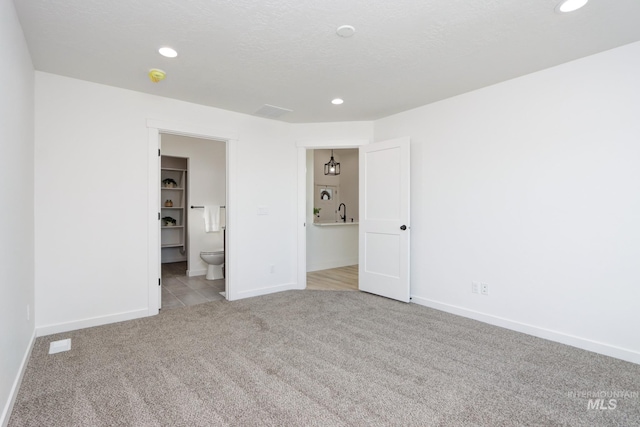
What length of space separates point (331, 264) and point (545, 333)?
3.87 meters

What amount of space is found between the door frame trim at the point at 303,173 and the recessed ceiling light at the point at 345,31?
223 cm

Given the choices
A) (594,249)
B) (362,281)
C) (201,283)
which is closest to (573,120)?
(594,249)

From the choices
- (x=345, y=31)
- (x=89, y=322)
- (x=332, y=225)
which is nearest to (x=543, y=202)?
(x=345, y=31)

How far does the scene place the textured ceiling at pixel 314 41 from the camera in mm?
2000

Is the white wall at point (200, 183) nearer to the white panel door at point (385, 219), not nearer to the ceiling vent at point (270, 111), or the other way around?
the ceiling vent at point (270, 111)

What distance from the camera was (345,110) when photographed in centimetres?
400

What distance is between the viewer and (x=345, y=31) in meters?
2.22

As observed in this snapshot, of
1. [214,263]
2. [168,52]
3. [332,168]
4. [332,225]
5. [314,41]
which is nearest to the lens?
[314,41]

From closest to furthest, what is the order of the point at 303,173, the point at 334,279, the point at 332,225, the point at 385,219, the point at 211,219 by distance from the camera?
1. the point at 385,219
2. the point at 303,173
3. the point at 334,279
4. the point at 211,219
5. the point at 332,225

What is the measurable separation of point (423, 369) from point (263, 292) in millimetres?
2518

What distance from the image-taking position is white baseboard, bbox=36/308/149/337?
9.50 ft

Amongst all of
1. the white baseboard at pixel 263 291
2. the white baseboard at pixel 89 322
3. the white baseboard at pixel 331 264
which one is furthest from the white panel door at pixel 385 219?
the white baseboard at pixel 89 322

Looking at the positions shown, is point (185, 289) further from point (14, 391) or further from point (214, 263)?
point (14, 391)

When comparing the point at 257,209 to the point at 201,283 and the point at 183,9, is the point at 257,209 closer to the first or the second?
the point at 201,283
